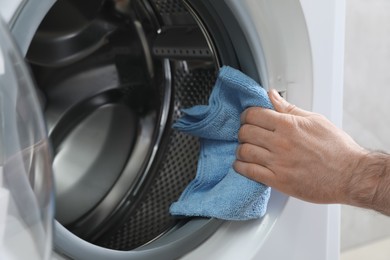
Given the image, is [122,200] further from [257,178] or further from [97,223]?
[257,178]

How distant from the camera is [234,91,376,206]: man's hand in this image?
621 mm

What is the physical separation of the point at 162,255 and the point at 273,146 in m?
0.19

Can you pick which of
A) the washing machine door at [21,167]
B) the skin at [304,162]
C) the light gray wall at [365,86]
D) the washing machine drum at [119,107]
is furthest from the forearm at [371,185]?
the light gray wall at [365,86]

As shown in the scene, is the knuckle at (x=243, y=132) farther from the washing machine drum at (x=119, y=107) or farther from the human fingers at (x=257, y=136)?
the washing machine drum at (x=119, y=107)

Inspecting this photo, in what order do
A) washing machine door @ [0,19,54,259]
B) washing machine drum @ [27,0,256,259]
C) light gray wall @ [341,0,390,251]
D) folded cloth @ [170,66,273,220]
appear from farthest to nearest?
light gray wall @ [341,0,390,251] → washing machine drum @ [27,0,256,259] → folded cloth @ [170,66,273,220] → washing machine door @ [0,19,54,259]

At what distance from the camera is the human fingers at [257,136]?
24.7 inches

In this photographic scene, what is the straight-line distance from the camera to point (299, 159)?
63cm

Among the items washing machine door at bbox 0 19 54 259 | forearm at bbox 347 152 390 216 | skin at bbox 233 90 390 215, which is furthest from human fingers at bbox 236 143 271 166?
washing machine door at bbox 0 19 54 259

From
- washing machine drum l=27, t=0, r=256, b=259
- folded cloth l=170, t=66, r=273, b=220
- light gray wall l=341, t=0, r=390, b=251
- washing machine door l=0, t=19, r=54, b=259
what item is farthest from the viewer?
light gray wall l=341, t=0, r=390, b=251

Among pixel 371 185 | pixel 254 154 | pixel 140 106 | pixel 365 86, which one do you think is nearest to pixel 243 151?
pixel 254 154

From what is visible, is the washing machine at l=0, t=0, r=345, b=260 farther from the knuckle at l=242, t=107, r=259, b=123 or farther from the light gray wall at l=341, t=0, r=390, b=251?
the light gray wall at l=341, t=0, r=390, b=251

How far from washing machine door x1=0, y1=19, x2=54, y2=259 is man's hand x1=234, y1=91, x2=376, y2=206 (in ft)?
0.87

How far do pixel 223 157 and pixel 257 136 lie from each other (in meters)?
0.06

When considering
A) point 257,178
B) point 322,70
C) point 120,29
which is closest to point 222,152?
point 257,178
